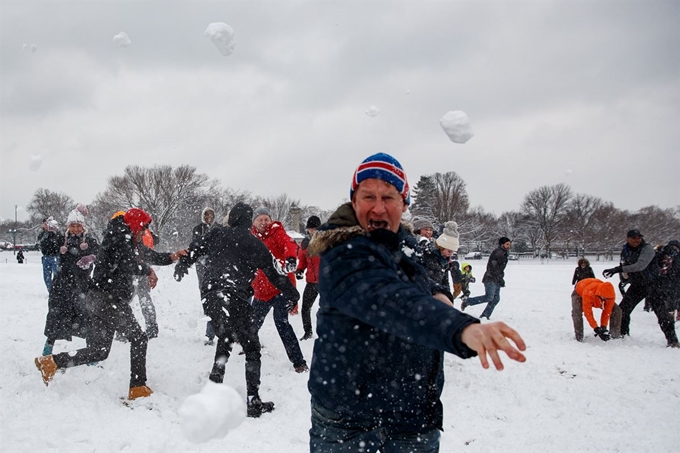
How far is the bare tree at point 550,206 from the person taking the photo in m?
61.2

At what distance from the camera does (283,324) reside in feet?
19.7

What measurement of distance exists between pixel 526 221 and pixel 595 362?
6970cm

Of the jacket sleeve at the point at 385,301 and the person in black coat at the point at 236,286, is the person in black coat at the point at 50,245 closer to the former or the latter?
the person in black coat at the point at 236,286

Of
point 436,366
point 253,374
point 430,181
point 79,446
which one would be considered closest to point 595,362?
point 253,374

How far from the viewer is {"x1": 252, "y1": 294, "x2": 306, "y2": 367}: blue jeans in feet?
19.6

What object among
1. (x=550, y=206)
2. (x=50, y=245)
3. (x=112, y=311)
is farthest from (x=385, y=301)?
(x=550, y=206)

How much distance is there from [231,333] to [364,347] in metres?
3.16

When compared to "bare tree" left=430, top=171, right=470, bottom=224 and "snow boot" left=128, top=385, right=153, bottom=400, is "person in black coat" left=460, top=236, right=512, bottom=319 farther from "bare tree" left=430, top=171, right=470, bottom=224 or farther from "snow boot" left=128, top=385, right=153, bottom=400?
"bare tree" left=430, top=171, right=470, bottom=224

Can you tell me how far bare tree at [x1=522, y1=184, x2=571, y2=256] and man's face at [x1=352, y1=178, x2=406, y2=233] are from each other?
63.8 m

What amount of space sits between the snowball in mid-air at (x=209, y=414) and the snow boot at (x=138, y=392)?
8.11 ft

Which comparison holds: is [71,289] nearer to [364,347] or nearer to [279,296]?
[279,296]

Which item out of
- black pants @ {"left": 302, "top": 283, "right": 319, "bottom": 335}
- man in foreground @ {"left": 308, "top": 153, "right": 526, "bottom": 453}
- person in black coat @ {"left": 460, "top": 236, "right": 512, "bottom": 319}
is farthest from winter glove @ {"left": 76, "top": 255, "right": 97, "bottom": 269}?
person in black coat @ {"left": 460, "top": 236, "right": 512, "bottom": 319}

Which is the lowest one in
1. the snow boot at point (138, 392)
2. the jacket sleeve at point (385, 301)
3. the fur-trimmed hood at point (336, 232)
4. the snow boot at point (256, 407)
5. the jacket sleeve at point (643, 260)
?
the snow boot at point (256, 407)

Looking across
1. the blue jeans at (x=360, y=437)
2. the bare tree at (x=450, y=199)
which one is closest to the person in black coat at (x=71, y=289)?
the blue jeans at (x=360, y=437)
